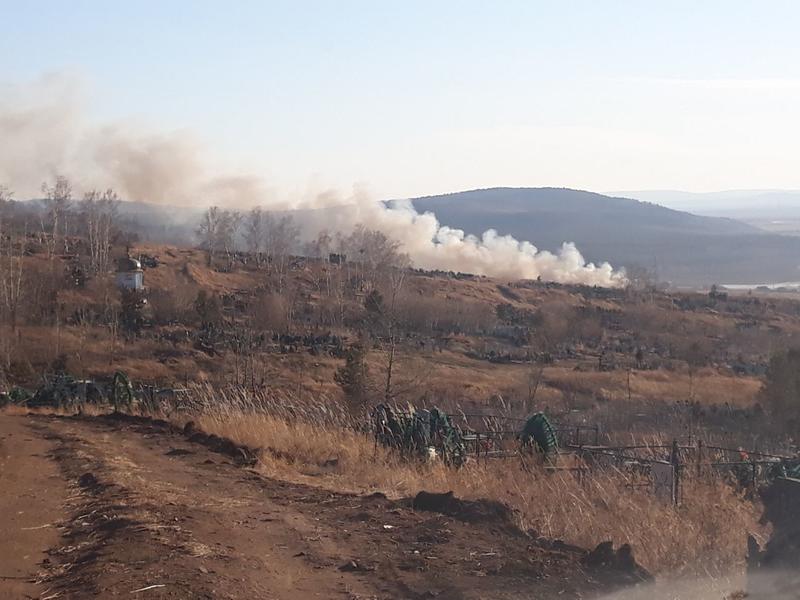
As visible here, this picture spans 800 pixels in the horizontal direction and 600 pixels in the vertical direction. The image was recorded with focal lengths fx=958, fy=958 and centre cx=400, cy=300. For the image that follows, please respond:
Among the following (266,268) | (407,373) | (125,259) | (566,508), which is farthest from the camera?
(266,268)

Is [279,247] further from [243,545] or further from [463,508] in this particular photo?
[243,545]

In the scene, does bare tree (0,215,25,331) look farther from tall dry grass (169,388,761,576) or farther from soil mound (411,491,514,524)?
soil mound (411,491,514,524)

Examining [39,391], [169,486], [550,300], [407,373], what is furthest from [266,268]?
[169,486]

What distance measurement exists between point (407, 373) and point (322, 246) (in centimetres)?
5671

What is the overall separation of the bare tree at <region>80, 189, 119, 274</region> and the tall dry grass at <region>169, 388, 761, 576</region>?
54.0m

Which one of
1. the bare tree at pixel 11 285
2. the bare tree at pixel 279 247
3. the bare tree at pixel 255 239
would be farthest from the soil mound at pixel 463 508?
the bare tree at pixel 255 239

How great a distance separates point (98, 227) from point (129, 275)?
1582cm

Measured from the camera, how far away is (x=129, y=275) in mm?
60781

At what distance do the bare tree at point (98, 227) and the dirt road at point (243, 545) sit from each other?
185 ft

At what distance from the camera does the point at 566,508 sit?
25.4 feet

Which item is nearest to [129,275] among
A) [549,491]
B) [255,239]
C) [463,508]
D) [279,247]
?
[279,247]

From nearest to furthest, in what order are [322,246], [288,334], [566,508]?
[566,508]
[288,334]
[322,246]

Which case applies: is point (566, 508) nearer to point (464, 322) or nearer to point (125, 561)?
point (125, 561)

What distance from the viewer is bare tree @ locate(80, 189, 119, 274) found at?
66250 millimetres
